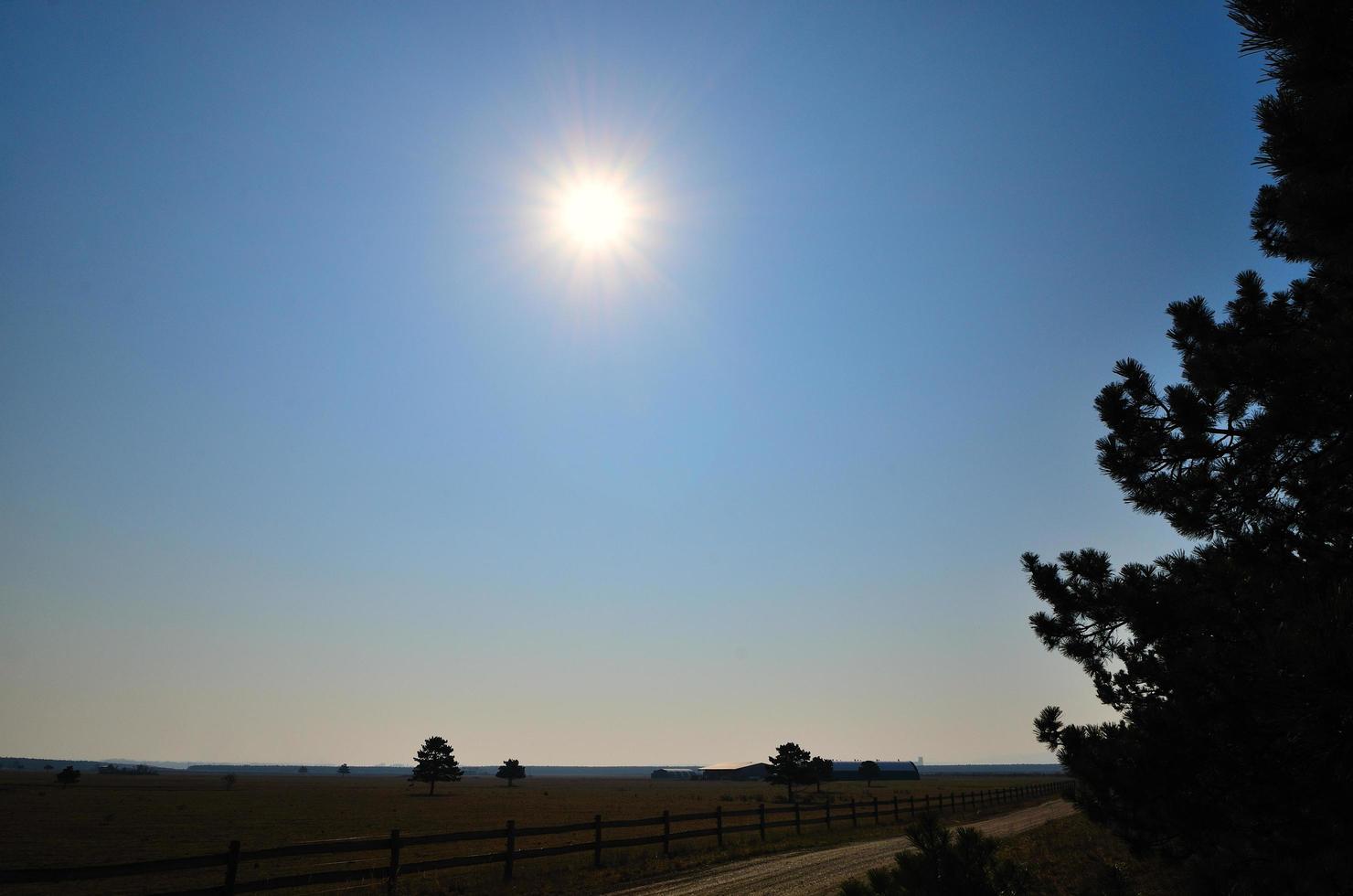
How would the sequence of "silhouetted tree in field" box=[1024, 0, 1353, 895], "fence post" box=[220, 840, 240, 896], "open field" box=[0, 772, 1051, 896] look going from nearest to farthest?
"silhouetted tree in field" box=[1024, 0, 1353, 895] < "fence post" box=[220, 840, 240, 896] < "open field" box=[0, 772, 1051, 896]

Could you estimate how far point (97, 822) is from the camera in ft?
127

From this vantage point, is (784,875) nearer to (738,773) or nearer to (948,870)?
(948,870)

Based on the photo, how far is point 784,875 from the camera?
16500mm

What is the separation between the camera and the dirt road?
47.1ft

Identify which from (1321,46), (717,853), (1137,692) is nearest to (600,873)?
(717,853)

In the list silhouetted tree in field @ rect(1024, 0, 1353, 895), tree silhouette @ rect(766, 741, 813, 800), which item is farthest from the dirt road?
tree silhouette @ rect(766, 741, 813, 800)

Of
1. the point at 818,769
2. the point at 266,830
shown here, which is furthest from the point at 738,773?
the point at 266,830

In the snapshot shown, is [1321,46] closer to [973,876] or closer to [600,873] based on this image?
[973,876]

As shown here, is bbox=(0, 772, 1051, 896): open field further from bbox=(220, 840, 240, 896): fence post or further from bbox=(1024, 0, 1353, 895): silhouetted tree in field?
bbox=(1024, 0, 1353, 895): silhouetted tree in field

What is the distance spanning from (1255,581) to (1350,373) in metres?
1.40

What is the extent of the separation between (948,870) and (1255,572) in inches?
117

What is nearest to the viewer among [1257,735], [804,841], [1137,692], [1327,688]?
[1327,688]

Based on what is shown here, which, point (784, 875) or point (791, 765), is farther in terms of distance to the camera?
point (791, 765)

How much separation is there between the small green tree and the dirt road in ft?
29.8
